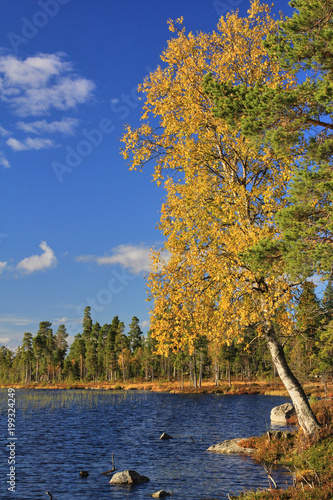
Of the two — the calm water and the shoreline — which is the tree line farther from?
the calm water

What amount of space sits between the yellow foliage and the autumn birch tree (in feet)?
0.15

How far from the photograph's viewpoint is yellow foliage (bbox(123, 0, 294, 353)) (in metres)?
15.8

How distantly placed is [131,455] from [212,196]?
16.5 m

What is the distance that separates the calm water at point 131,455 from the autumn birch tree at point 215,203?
5.41m

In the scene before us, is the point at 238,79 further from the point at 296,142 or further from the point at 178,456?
the point at 178,456

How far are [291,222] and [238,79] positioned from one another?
26.7 ft

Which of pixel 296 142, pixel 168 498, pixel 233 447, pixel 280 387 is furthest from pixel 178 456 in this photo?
pixel 280 387

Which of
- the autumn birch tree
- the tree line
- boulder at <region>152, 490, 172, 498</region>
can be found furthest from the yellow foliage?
the tree line

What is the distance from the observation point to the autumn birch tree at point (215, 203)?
1577 cm

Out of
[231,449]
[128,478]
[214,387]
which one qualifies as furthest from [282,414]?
[214,387]

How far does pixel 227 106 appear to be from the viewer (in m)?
14.5

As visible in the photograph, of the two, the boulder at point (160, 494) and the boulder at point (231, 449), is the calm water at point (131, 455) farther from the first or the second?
the boulder at point (231, 449)

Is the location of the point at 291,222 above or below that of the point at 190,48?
below

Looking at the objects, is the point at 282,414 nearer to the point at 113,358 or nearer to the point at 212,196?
the point at 212,196
